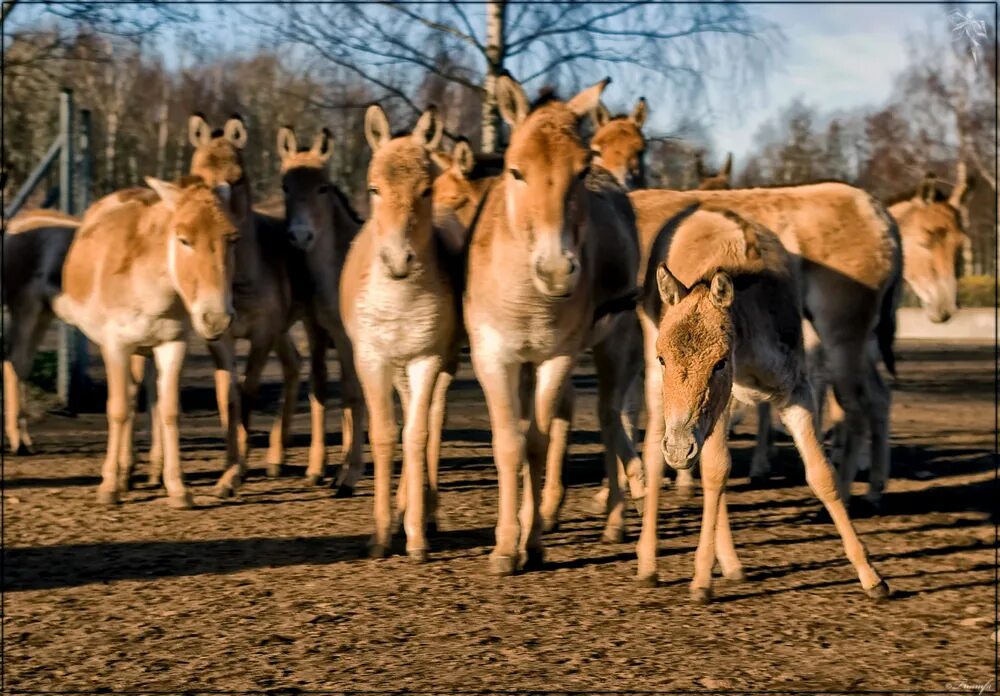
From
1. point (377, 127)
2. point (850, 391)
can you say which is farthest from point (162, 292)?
point (850, 391)

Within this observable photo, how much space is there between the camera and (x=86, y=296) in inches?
408

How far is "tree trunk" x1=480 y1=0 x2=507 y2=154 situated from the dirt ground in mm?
7212

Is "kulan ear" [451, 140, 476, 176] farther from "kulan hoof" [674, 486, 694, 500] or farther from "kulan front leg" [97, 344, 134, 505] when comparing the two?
"kulan hoof" [674, 486, 694, 500]

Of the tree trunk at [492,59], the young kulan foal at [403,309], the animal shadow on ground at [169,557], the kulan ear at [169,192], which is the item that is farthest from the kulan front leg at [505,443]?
the tree trunk at [492,59]

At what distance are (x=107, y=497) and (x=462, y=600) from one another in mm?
4040

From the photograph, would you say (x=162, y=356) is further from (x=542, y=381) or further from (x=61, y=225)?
(x=61, y=225)

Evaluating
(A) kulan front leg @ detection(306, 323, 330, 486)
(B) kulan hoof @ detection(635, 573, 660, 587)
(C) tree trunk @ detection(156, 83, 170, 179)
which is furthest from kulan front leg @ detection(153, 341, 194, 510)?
(C) tree trunk @ detection(156, 83, 170, 179)

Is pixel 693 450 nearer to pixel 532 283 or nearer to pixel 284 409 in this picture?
pixel 532 283

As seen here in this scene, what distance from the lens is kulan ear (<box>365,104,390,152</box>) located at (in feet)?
26.2

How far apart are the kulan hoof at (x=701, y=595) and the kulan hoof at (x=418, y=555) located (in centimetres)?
177

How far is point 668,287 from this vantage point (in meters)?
6.61

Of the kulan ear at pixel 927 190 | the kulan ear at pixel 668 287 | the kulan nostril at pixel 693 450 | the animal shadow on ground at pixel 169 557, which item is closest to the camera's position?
the kulan nostril at pixel 693 450

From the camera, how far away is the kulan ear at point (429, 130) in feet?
25.6

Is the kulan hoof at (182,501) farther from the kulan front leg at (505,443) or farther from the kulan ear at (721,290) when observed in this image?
the kulan ear at (721,290)
